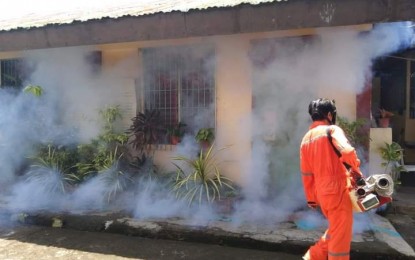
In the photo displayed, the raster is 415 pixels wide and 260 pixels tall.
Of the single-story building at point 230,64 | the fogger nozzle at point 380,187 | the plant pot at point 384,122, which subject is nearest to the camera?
the fogger nozzle at point 380,187

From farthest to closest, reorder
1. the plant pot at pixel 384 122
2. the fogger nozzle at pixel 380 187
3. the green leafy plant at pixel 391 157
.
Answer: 1. the plant pot at pixel 384 122
2. the green leafy plant at pixel 391 157
3. the fogger nozzle at pixel 380 187

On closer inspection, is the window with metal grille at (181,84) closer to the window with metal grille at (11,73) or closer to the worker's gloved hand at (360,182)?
the window with metal grille at (11,73)

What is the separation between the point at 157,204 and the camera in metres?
6.02

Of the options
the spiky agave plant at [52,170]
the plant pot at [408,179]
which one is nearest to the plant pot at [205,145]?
the spiky agave plant at [52,170]

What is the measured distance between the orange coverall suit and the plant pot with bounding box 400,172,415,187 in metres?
4.79

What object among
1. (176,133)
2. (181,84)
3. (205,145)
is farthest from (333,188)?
(181,84)

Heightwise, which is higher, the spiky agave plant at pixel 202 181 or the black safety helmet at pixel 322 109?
the black safety helmet at pixel 322 109

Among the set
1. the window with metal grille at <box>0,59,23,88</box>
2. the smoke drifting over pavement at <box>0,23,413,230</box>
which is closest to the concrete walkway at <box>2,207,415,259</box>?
the smoke drifting over pavement at <box>0,23,413,230</box>

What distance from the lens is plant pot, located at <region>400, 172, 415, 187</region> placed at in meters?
7.61

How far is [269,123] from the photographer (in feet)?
20.5

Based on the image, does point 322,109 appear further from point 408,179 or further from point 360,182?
point 408,179

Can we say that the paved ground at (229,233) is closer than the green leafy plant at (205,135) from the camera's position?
Yes

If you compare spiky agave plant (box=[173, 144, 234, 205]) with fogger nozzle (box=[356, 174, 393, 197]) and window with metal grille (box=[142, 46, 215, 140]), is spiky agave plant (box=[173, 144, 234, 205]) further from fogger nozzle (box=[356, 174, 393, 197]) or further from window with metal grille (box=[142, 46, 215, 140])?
fogger nozzle (box=[356, 174, 393, 197])

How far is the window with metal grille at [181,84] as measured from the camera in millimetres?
6582
